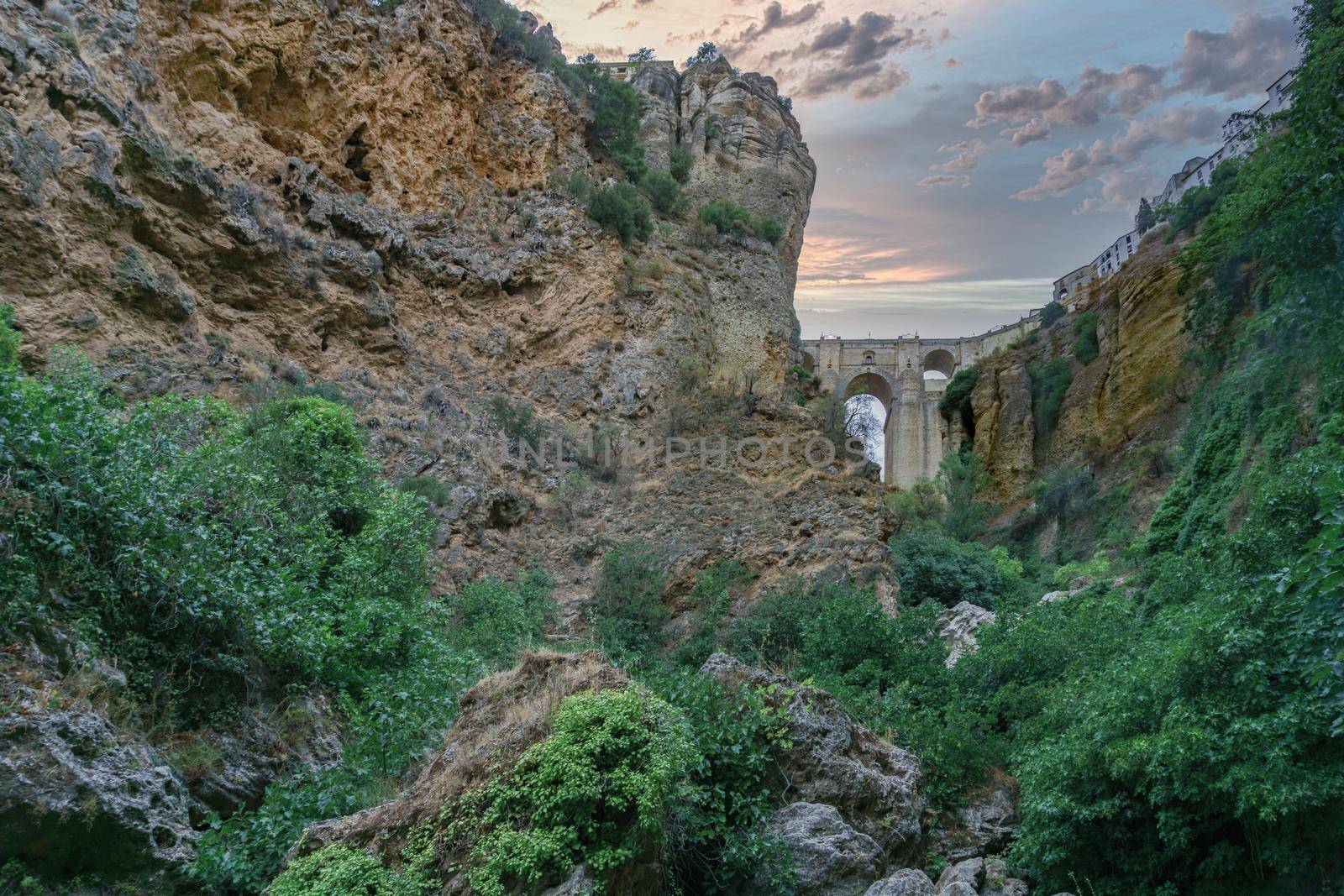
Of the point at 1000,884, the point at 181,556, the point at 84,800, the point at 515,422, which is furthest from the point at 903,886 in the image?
the point at 515,422

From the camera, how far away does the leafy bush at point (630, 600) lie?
1653 cm

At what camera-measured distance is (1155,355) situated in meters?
26.2

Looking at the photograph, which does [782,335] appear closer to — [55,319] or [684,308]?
[684,308]

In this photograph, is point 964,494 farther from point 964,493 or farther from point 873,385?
point 873,385

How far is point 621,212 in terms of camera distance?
83.7 feet

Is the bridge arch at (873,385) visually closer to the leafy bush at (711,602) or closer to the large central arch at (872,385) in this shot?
the large central arch at (872,385)

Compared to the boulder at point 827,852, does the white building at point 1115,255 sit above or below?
above

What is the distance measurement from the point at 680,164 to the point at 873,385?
3213 centimetres

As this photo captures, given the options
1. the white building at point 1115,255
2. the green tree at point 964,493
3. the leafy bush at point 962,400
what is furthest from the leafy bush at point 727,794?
the white building at point 1115,255

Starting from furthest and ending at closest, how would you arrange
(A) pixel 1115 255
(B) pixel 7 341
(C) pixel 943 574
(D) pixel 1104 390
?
(A) pixel 1115 255 → (D) pixel 1104 390 → (C) pixel 943 574 → (B) pixel 7 341

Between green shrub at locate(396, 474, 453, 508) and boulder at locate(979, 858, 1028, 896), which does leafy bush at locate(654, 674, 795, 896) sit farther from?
green shrub at locate(396, 474, 453, 508)

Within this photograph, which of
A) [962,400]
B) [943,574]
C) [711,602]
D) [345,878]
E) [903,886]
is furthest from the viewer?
[962,400]

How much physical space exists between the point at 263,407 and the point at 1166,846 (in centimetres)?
1295

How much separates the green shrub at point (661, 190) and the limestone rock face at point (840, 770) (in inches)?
927
